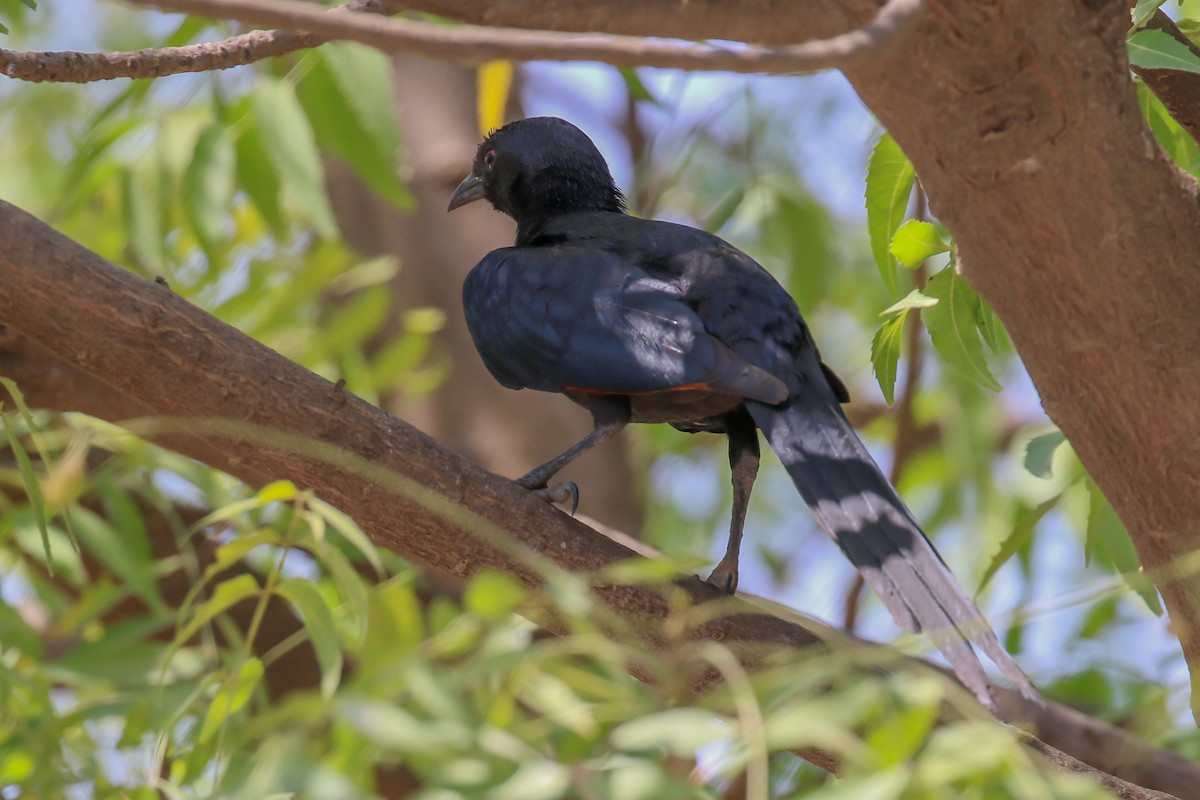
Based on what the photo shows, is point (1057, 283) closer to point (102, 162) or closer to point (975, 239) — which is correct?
point (975, 239)

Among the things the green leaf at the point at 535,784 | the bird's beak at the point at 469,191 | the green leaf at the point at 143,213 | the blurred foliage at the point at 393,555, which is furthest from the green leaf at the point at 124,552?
the green leaf at the point at 535,784

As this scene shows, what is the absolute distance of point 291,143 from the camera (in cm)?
359

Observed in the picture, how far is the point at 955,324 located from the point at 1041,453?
0.41 metres

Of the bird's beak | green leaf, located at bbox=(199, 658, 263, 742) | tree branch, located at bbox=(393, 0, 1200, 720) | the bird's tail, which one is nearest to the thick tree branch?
the bird's tail

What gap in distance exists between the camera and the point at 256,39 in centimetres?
242

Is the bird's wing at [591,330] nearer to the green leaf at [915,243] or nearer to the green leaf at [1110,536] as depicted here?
the green leaf at [915,243]

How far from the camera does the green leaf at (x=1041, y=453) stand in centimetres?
267

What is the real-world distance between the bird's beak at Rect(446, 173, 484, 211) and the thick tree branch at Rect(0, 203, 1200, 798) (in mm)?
1926

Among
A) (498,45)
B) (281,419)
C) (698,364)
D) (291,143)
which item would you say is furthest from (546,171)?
(498,45)

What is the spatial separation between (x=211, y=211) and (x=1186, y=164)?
7.87 ft

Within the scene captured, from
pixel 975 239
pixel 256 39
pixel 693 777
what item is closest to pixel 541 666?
pixel 693 777

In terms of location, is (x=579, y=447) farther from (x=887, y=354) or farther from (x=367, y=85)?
(x=367, y=85)

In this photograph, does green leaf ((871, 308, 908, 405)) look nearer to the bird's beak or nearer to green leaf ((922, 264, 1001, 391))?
green leaf ((922, 264, 1001, 391))

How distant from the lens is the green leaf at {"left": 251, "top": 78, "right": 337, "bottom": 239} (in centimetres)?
354
